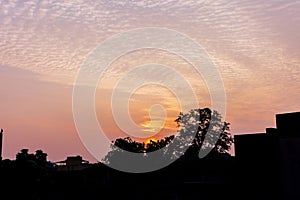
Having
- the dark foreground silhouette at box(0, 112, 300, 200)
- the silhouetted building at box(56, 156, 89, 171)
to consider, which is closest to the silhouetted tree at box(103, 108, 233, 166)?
the silhouetted building at box(56, 156, 89, 171)

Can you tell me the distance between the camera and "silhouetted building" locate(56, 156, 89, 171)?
252 feet

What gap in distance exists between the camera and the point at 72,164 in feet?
265

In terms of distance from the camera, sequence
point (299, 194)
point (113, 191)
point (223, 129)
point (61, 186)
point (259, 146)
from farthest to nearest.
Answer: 1. point (223, 129)
2. point (61, 186)
3. point (113, 191)
4. point (259, 146)
5. point (299, 194)

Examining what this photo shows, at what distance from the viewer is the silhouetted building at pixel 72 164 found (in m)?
76.7

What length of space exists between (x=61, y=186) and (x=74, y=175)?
1.85m

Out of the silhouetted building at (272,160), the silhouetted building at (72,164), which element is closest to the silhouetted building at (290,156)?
the silhouetted building at (272,160)

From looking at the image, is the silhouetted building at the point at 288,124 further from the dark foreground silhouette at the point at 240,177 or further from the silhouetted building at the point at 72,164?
the silhouetted building at the point at 72,164

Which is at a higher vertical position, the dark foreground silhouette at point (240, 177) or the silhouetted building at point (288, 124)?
the silhouetted building at point (288, 124)

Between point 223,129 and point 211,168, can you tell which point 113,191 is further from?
point 223,129

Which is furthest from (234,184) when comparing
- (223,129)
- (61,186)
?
(223,129)

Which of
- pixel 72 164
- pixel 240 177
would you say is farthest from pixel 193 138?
pixel 240 177

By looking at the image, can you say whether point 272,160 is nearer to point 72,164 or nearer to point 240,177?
point 240,177

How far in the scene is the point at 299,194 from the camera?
32.0m

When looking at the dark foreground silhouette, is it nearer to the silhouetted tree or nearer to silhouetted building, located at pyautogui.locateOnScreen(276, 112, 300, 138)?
silhouetted building, located at pyautogui.locateOnScreen(276, 112, 300, 138)
